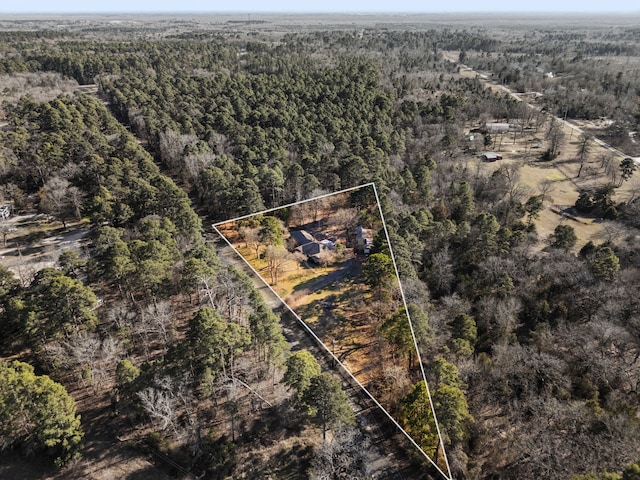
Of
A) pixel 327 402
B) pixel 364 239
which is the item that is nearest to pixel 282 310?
pixel 364 239

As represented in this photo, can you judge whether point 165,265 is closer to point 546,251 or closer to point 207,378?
point 207,378

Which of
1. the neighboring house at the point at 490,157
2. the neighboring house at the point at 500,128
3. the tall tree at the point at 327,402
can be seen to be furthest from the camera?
the neighboring house at the point at 500,128

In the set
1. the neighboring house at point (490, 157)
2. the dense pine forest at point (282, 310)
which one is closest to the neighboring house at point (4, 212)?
the dense pine forest at point (282, 310)

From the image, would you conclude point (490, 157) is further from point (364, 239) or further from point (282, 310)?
point (364, 239)

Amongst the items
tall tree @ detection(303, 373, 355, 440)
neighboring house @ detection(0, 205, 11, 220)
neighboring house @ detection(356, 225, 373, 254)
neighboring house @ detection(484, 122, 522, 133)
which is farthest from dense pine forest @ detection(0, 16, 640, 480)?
neighboring house @ detection(484, 122, 522, 133)

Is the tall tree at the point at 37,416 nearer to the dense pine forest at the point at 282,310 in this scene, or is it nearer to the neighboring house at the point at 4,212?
the dense pine forest at the point at 282,310

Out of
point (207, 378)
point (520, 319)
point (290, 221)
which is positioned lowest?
point (520, 319)

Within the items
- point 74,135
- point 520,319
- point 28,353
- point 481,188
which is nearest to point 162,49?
point 74,135
